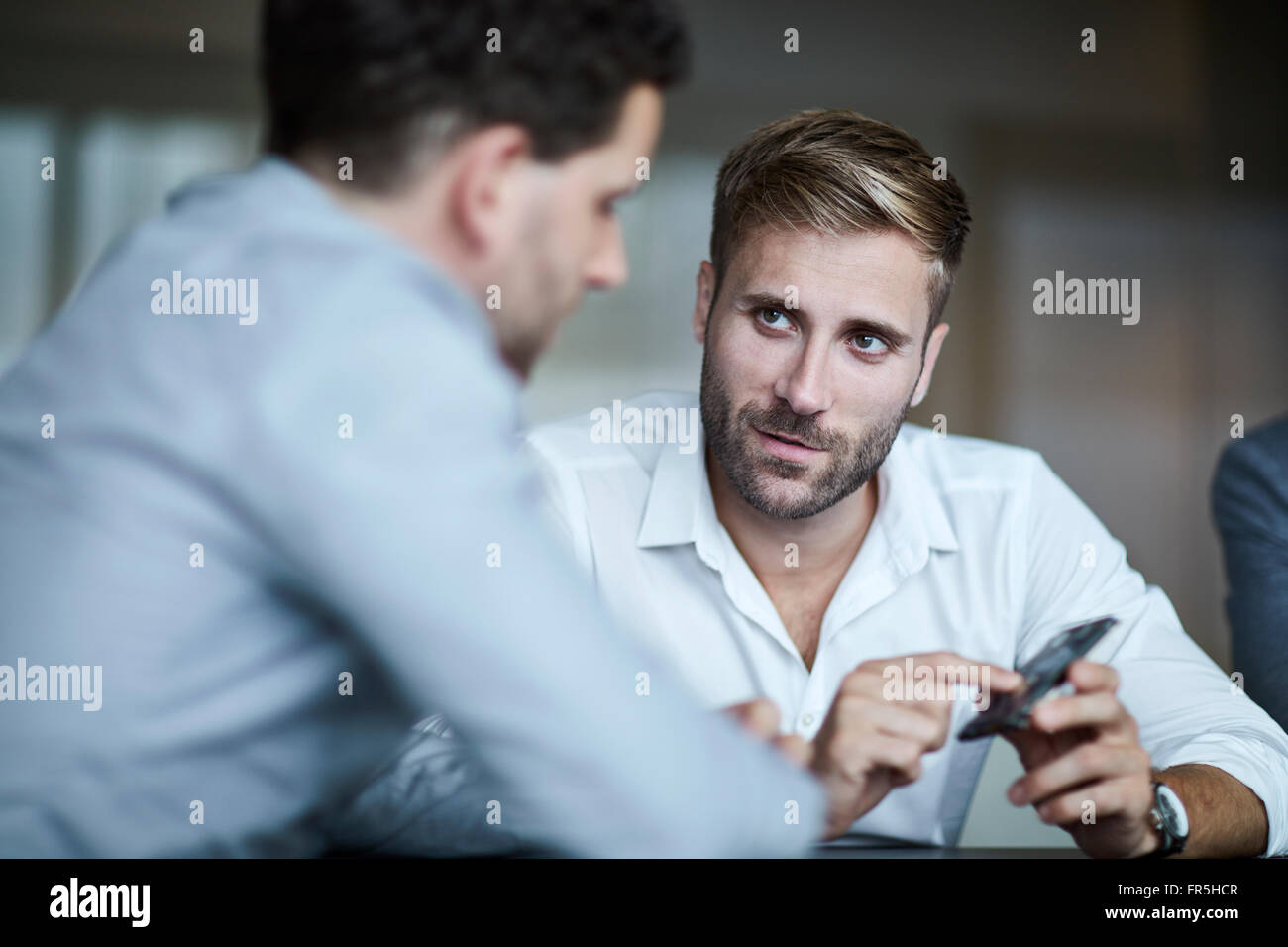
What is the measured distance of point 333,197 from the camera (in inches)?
29.2


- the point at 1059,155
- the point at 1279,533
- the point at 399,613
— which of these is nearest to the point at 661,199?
the point at 1059,155

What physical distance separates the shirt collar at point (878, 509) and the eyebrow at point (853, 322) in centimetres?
23

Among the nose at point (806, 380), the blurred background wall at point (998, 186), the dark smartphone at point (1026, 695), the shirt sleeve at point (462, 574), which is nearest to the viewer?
the shirt sleeve at point (462, 574)

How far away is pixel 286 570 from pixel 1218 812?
101 centimetres

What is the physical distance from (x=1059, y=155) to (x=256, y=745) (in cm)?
223

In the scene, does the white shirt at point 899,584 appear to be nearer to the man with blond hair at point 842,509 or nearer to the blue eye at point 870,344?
the man with blond hair at point 842,509

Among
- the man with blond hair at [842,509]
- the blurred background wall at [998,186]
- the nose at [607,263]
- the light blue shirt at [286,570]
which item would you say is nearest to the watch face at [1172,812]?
the man with blond hair at [842,509]

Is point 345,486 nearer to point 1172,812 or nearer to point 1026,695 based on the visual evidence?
point 1026,695

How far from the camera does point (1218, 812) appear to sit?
108 centimetres

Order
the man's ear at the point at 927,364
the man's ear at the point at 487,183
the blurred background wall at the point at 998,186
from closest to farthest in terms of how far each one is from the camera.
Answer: the man's ear at the point at 487,183, the man's ear at the point at 927,364, the blurred background wall at the point at 998,186

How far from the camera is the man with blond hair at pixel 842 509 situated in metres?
1.30
